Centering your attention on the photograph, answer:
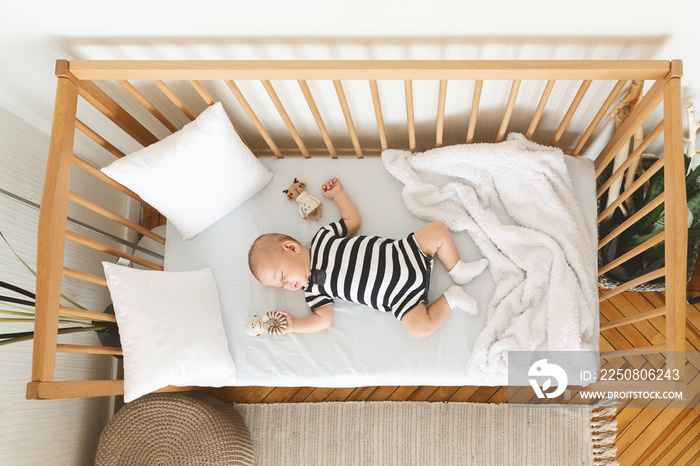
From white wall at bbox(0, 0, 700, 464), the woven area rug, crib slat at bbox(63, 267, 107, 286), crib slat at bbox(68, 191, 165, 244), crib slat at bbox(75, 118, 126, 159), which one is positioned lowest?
the woven area rug

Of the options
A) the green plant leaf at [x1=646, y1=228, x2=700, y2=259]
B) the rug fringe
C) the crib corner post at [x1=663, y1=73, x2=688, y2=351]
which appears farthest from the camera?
the rug fringe

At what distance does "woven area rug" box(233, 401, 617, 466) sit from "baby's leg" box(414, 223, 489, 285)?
62 centimetres

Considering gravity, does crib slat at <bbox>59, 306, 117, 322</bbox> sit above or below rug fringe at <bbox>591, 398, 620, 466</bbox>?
above

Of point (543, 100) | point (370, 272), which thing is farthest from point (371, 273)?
point (543, 100)

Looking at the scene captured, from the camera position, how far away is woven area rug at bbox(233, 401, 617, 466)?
64.4 inches

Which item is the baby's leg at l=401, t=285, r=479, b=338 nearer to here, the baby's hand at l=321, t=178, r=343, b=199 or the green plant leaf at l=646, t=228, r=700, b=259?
the baby's hand at l=321, t=178, r=343, b=199

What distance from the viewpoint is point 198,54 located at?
48.4 inches

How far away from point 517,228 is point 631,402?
0.87 meters

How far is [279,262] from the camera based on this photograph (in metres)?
1.31

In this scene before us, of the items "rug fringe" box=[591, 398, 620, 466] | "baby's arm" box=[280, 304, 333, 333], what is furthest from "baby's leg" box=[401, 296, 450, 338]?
"rug fringe" box=[591, 398, 620, 466]

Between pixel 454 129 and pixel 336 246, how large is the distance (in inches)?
22.3
